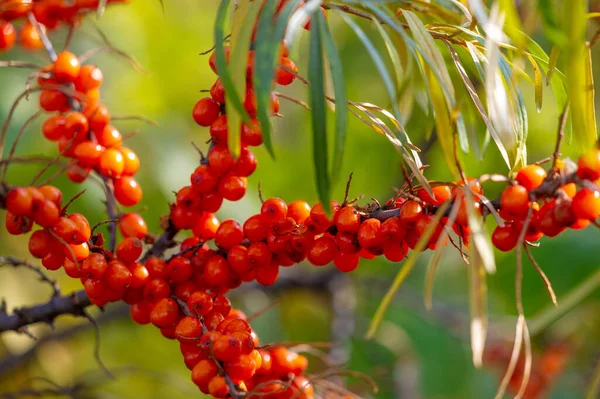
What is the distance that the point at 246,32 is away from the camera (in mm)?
511

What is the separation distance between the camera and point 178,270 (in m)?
0.73

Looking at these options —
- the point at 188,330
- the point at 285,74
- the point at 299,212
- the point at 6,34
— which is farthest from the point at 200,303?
the point at 6,34

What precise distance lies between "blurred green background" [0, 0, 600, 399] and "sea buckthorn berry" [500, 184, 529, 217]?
2.56ft

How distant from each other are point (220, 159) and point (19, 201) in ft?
0.64

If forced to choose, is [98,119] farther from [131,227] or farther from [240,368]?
[240,368]

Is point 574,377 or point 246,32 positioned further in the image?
point 574,377

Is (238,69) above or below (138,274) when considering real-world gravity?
above

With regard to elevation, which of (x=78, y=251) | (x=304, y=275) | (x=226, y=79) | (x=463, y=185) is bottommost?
(x=304, y=275)

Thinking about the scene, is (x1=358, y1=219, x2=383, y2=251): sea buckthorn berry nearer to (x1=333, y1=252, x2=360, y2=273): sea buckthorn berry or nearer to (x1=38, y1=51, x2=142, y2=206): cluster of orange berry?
(x1=333, y1=252, x2=360, y2=273): sea buckthorn berry

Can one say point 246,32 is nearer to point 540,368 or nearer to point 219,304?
point 219,304

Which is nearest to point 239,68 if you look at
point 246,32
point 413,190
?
point 246,32

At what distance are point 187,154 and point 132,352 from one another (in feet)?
1.86

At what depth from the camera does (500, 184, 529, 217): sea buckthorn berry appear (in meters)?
0.56

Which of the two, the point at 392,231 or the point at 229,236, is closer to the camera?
the point at 392,231
